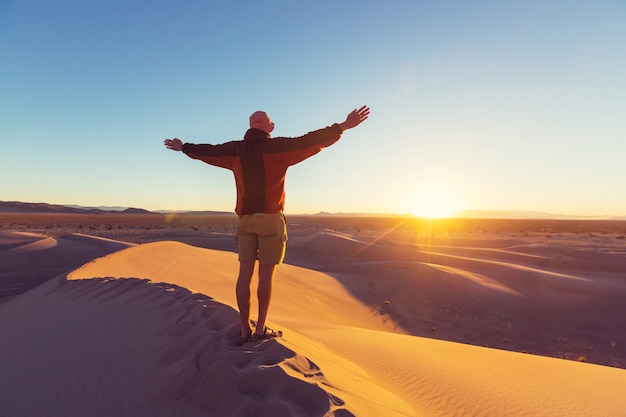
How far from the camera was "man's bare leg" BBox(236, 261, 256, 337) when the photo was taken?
2889 mm

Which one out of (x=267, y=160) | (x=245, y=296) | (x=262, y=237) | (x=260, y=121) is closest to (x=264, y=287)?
(x=245, y=296)

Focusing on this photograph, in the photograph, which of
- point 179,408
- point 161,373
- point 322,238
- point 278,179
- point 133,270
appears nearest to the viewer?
point 179,408

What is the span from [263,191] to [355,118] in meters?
0.91

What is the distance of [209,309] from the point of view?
356cm

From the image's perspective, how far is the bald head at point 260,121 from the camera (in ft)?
10.0

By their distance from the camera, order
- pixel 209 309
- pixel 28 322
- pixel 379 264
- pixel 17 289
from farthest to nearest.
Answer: pixel 379 264, pixel 17 289, pixel 28 322, pixel 209 309

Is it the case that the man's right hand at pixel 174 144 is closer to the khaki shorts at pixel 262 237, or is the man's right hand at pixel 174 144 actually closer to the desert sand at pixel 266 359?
the khaki shorts at pixel 262 237

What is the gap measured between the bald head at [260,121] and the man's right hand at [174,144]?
721 mm

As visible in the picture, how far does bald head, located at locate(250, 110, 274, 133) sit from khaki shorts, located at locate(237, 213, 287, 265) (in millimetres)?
721

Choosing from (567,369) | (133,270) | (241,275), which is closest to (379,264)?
(133,270)

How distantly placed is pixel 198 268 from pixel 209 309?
6503mm

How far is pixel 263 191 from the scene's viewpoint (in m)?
2.92

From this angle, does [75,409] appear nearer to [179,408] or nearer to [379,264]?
[179,408]

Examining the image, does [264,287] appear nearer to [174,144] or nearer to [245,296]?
[245,296]
